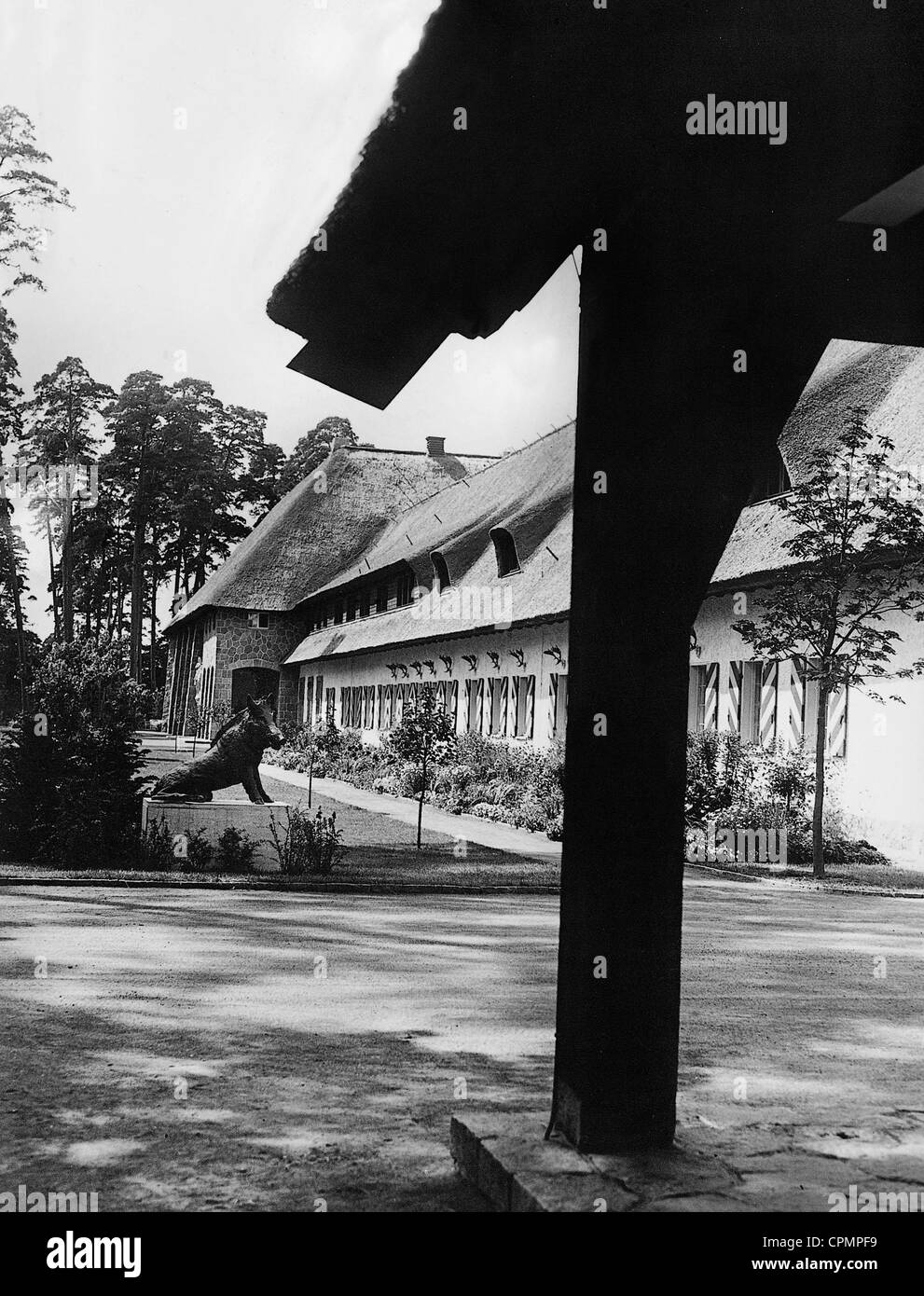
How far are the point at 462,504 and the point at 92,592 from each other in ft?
104

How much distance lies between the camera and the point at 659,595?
365cm

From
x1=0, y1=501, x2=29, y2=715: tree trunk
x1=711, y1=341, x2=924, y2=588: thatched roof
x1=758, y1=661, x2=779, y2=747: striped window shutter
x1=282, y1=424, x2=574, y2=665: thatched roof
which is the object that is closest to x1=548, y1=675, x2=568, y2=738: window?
x1=282, y1=424, x2=574, y2=665: thatched roof

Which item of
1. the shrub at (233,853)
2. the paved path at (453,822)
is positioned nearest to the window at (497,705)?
the paved path at (453,822)

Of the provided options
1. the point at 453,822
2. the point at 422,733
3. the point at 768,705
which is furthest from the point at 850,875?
the point at 453,822

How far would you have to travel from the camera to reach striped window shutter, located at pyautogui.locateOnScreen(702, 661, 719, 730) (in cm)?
1772

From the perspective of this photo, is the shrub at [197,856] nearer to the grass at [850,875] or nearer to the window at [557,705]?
the grass at [850,875]

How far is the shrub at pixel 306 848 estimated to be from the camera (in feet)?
41.6

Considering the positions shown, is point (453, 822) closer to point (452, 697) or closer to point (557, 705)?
point (557, 705)

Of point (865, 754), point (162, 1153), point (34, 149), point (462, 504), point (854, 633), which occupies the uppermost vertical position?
point (34, 149)

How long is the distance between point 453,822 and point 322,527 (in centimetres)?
2749

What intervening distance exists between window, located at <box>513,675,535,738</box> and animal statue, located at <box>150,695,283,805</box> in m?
7.94

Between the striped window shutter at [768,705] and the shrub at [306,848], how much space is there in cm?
597
